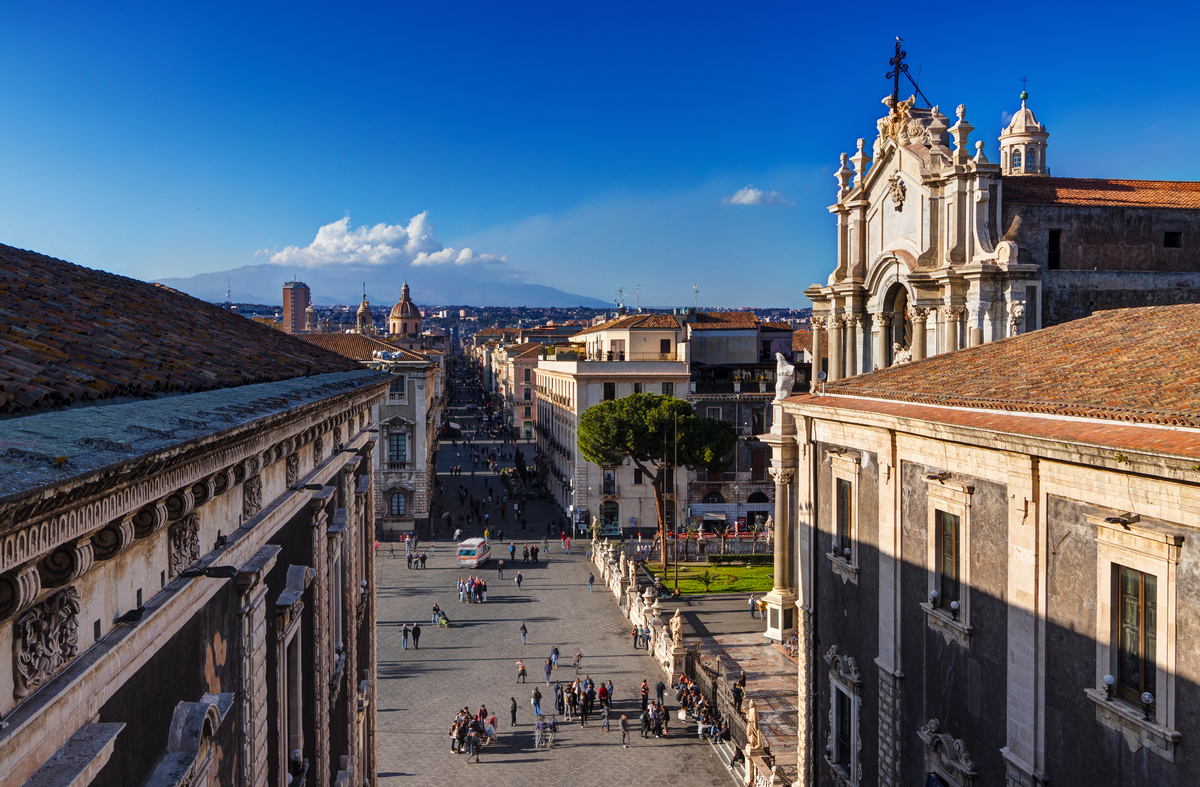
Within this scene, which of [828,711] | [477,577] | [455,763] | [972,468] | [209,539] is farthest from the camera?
[477,577]

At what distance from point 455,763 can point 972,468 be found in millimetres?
14005

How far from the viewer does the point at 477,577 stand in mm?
37531

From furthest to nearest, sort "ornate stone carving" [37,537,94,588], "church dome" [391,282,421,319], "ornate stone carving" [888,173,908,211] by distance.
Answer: "church dome" [391,282,421,319] < "ornate stone carving" [888,173,908,211] < "ornate stone carving" [37,537,94,588]

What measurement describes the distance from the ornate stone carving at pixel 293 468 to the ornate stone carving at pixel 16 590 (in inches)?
223

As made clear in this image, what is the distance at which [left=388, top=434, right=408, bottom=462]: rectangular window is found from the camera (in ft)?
158

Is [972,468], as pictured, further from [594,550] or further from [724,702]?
[594,550]

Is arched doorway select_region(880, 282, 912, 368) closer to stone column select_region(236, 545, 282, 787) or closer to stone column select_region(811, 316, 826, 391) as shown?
stone column select_region(811, 316, 826, 391)

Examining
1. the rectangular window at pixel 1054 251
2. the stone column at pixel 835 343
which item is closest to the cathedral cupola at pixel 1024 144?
the stone column at pixel 835 343

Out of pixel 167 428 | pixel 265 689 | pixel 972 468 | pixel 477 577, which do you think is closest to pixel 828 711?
pixel 972 468

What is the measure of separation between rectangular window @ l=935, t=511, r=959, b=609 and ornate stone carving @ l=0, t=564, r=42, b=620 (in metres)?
11.2

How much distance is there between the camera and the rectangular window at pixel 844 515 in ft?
51.0

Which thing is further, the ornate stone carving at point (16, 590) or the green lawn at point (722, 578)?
the green lawn at point (722, 578)

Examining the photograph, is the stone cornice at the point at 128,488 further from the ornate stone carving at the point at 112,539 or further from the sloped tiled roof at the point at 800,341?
the sloped tiled roof at the point at 800,341

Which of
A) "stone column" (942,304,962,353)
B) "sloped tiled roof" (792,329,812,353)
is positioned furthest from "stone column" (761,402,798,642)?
"sloped tiled roof" (792,329,812,353)
